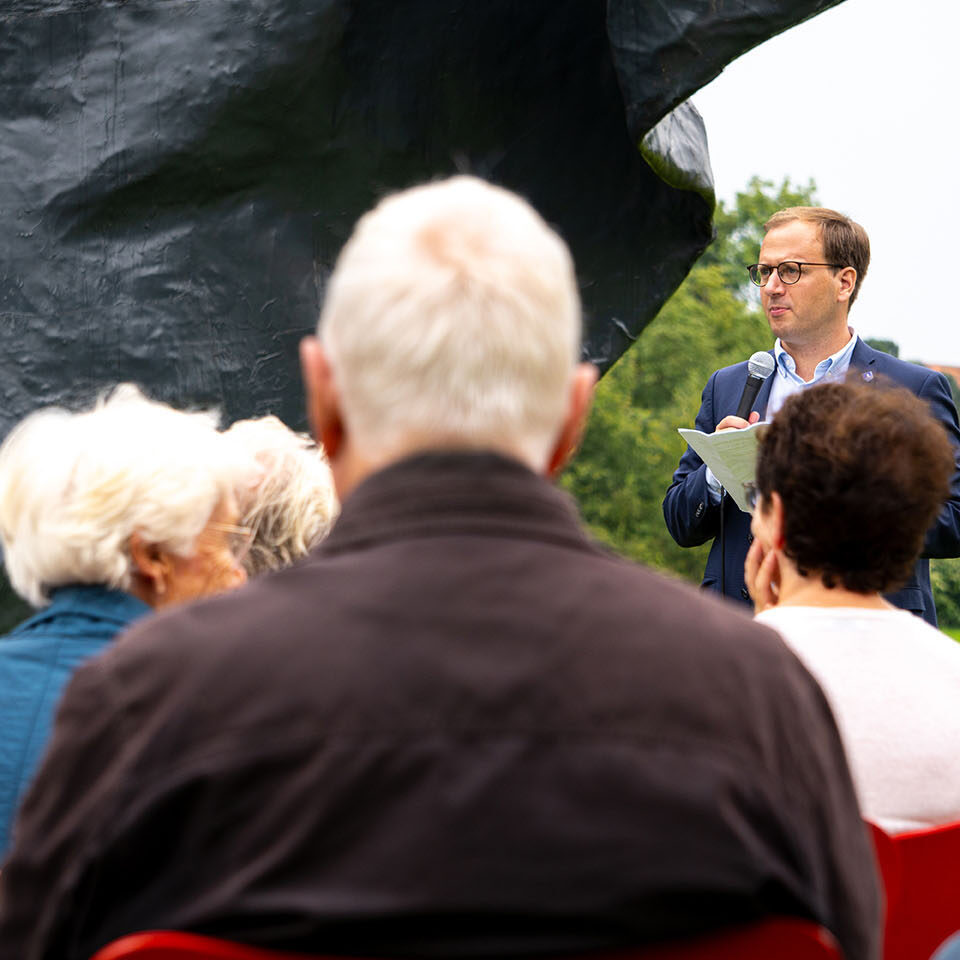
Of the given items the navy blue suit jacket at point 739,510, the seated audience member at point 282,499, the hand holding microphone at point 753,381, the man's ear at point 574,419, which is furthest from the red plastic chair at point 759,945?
the hand holding microphone at point 753,381

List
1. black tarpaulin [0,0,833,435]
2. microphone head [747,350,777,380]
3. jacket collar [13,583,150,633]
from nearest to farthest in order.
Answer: jacket collar [13,583,150,633], black tarpaulin [0,0,833,435], microphone head [747,350,777,380]

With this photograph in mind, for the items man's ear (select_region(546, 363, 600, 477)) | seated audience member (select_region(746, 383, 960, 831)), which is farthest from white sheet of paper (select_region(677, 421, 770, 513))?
man's ear (select_region(546, 363, 600, 477))

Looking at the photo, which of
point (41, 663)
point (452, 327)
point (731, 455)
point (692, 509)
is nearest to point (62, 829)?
point (452, 327)

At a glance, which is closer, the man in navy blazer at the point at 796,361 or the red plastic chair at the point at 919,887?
the red plastic chair at the point at 919,887

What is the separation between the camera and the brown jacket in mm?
1084

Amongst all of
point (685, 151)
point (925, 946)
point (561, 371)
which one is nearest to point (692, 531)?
point (685, 151)

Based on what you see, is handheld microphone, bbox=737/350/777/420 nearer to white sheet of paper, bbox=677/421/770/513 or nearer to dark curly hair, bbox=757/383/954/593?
white sheet of paper, bbox=677/421/770/513

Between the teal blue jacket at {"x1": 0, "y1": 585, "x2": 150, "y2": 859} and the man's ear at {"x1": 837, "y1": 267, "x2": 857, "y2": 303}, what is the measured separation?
2388 mm

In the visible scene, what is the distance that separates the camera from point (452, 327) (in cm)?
118

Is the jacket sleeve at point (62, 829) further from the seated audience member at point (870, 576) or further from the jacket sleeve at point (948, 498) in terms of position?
the jacket sleeve at point (948, 498)

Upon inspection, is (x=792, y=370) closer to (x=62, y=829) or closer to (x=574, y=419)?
(x=574, y=419)

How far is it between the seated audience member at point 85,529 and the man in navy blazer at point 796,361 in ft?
5.76

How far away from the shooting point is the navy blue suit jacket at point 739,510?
3.46m

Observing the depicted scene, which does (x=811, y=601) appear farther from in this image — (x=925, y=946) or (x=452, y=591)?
(x=452, y=591)
